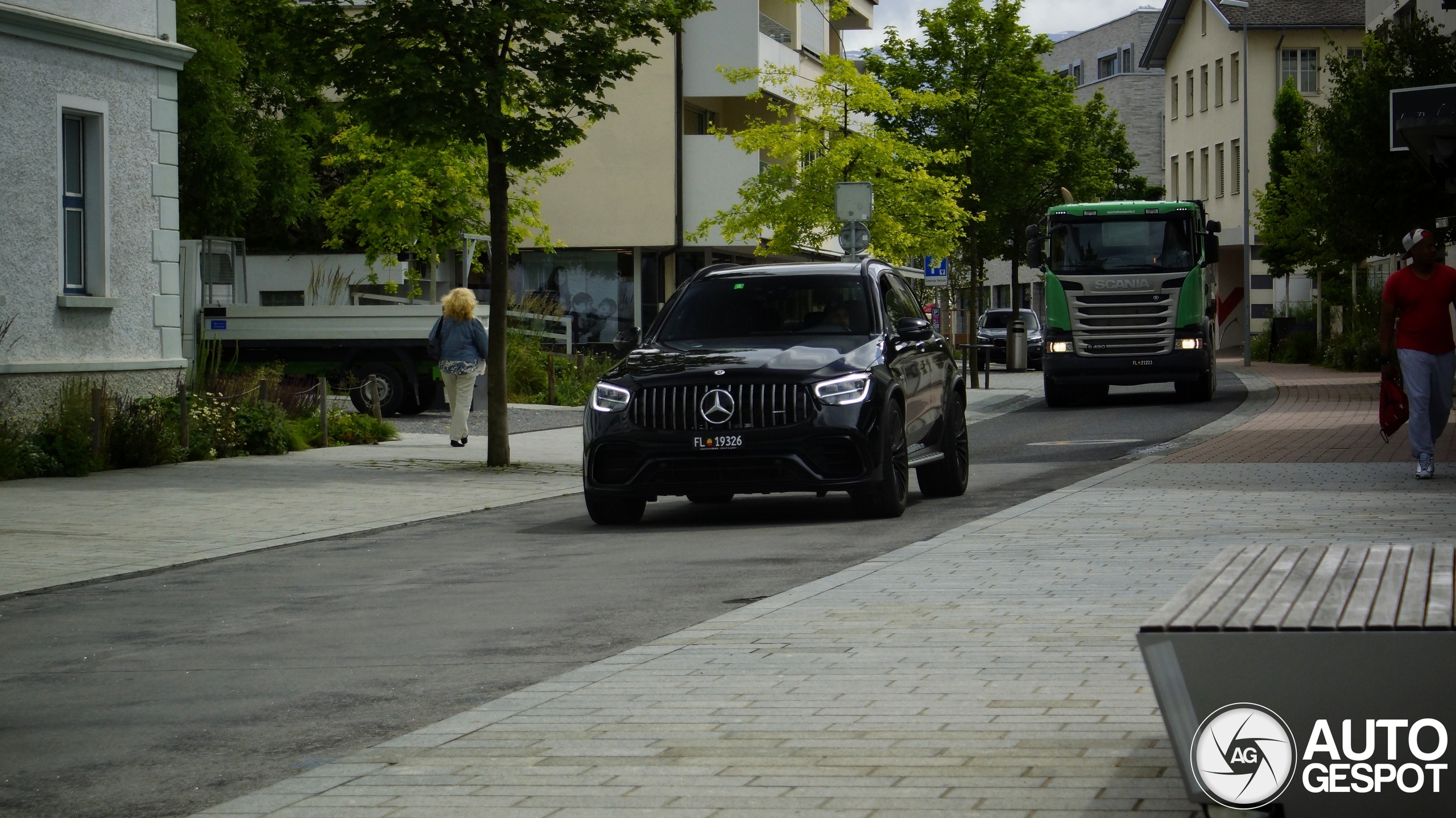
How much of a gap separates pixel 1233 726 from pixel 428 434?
1978cm

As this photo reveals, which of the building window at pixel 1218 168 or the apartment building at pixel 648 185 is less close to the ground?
the building window at pixel 1218 168

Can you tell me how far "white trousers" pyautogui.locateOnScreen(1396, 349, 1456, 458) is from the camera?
1337 centimetres

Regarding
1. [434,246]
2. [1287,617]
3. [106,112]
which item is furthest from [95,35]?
[434,246]

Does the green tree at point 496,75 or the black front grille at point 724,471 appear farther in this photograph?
the green tree at point 496,75

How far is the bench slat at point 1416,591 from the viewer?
386 centimetres

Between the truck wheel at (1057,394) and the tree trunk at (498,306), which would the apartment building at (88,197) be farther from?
the truck wheel at (1057,394)

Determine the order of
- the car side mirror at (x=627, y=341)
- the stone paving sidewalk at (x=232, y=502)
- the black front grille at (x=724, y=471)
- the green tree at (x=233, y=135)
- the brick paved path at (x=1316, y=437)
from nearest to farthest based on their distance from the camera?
the stone paving sidewalk at (x=232, y=502) → the black front grille at (x=724, y=471) → the car side mirror at (x=627, y=341) → the brick paved path at (x=1316, y=437) → the green tree at (x=233, y=135)

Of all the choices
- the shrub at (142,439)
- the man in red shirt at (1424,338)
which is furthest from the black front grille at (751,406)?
the shrub at (142,439)

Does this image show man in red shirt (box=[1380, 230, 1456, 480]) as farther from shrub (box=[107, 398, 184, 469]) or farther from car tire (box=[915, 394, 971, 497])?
shrub (box=[107, 398, 184, 469])

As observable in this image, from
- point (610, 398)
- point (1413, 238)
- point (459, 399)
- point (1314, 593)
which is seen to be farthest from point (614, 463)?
point (459, 399)

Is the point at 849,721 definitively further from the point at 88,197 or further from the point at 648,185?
the point at 648,185

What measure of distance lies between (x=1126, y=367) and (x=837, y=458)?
55.1 feet

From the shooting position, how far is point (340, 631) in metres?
7.94

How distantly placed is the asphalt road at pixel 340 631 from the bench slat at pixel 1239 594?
102 inches
